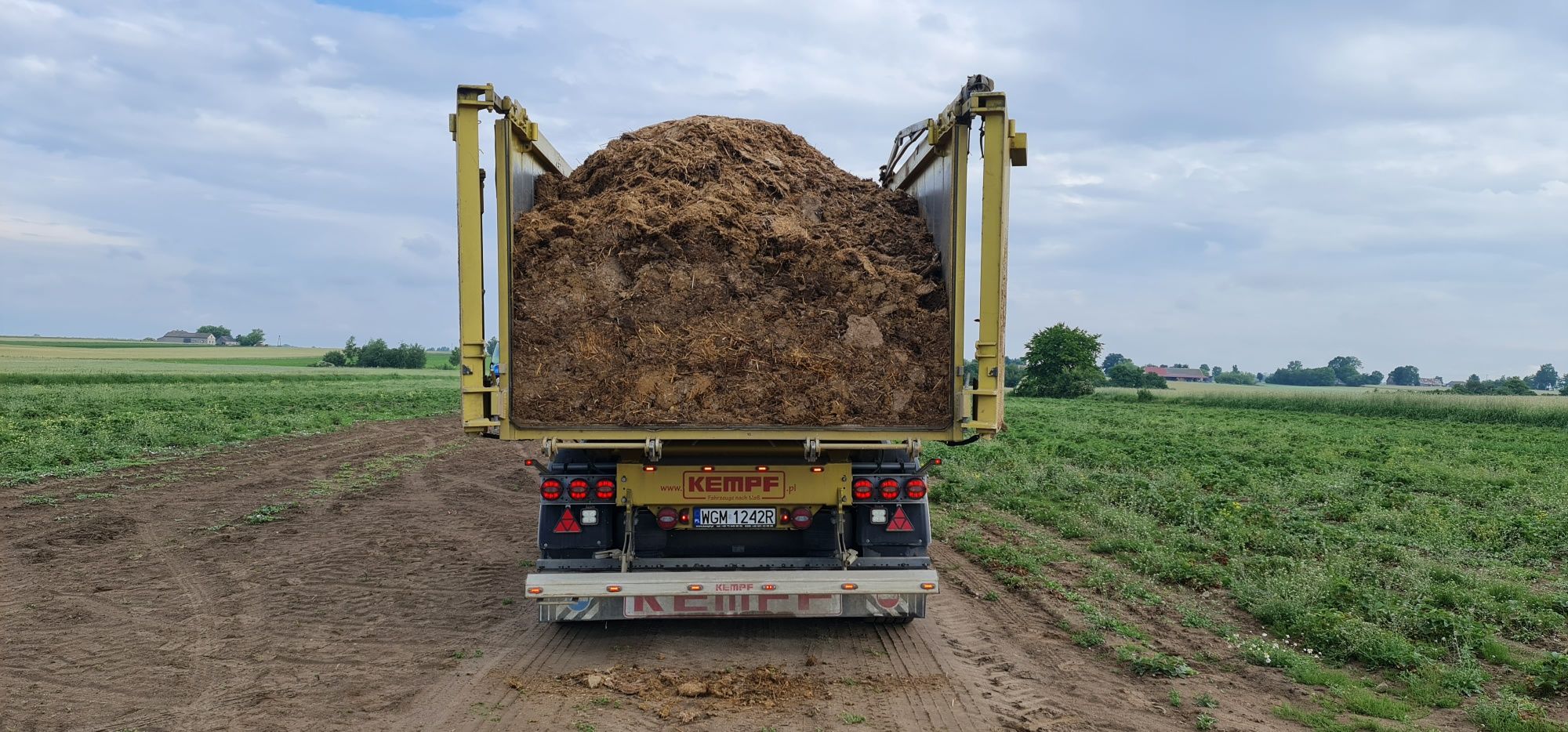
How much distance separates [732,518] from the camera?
19.4 ft

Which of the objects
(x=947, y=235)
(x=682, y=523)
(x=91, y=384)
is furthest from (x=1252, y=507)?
(x=91, y=384)

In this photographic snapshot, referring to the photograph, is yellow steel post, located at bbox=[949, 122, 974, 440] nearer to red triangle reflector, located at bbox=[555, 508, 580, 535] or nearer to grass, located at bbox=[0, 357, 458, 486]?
red triangle reflector, located at bbox=[555, 508, 580, 535]

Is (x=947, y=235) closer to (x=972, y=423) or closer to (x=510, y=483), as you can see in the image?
(x=972, y=423)

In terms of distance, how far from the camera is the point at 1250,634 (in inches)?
260

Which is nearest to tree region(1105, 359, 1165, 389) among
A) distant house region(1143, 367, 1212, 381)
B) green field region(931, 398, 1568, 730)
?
distant house region(1143, 367, 1212, 381)

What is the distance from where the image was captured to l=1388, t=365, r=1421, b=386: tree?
105562 millimetres

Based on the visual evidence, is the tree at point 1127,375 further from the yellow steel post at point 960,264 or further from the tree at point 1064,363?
the yellow steel post at point 960,264

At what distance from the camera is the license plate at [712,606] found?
5660 millimetres

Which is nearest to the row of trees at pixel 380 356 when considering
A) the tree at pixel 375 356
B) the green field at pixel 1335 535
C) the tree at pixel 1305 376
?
the tree at pixel 375 356

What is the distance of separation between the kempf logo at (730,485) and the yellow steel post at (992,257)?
54.1 inches

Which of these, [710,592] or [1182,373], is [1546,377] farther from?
[710,592]

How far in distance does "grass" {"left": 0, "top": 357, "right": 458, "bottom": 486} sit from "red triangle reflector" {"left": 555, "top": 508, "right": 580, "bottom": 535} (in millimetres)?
11110

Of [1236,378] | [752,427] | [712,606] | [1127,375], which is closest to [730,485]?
[752,427]

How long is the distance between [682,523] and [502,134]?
2.72 meters
